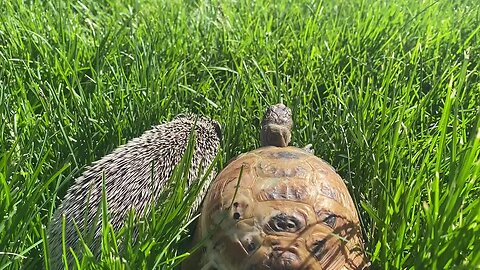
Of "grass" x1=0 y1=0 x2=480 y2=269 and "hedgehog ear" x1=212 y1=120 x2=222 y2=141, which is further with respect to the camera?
"hedgehog ear" x1=212 y1=120 x2=222 y2=141

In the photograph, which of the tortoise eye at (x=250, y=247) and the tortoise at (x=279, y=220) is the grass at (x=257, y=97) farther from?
the tortoise eye at (x=250, y=247)

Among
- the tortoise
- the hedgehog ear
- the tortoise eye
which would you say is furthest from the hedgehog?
the tortoise eye

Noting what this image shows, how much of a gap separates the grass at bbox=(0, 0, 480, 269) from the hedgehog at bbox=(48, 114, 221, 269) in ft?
0.20

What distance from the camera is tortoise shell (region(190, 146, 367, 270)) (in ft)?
5.37

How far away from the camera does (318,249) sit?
165 centimetres

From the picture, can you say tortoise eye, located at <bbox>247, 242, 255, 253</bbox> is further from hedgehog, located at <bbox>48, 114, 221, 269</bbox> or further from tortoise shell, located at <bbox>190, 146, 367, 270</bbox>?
hedgehog, located at <bbox>48, 114, 221, 269</bbox>

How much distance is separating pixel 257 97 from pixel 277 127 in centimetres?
46

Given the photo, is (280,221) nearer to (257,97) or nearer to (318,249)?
(318,249)

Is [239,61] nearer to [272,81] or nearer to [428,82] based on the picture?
[272,81]

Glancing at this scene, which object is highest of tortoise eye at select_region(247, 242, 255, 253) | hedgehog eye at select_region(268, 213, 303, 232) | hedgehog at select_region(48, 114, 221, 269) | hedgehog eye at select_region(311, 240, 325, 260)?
hedgehog eye at select_region(268, 213, 303, 232)

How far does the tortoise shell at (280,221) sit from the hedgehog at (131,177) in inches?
5.5

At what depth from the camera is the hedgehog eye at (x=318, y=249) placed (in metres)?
1.64

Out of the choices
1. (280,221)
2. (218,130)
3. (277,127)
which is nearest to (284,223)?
(280,221)

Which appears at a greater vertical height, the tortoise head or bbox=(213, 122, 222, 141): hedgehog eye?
the tortoise head
